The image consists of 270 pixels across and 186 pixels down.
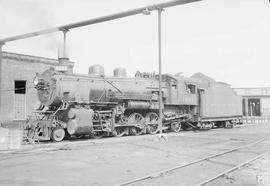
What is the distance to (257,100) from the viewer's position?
188ft

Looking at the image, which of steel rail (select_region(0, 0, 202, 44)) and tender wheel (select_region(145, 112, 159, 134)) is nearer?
steel rail (select_region(0, 0, 202, 44))

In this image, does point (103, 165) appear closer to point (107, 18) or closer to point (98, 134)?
point (107, 18)

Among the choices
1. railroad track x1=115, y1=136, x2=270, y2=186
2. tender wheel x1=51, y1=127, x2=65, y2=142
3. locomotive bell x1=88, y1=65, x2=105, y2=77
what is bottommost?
railroad track x1=115, y1=136, x2=270, y2=186

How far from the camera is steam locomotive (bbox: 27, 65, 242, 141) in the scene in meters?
14.1

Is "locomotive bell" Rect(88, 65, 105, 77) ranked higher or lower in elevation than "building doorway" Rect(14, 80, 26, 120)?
higher

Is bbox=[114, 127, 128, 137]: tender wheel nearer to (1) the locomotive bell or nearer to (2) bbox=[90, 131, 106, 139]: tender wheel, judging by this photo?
(2) bbox=[90, 131, 106, 139]: tender wheel

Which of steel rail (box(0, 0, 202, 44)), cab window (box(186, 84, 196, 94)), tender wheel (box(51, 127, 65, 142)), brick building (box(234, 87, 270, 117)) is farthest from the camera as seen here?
brick building (box(234, 87, 270, 117))

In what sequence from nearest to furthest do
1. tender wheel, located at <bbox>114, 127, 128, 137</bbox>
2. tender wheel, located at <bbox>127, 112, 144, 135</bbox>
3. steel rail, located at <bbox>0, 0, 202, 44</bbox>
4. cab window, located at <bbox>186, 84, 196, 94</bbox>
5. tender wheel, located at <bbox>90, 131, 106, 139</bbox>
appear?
steel rail, located at <bbox>0, 0, 202, 44</bbox>, tender wheel, located at <bbox>90, 131, 106, 139</bbox>, tender wheel, located at <bbox>114, 127, 128, 137</bbox>, tender wheel, located at <bbox>127, 112, 144, 135</bbox>, cab window, located at <bbox>186, 84, 196, 94</bbox>

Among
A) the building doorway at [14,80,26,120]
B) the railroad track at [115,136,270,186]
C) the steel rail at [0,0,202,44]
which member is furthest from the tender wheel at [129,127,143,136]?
the building doorway at [14,80,26,120]

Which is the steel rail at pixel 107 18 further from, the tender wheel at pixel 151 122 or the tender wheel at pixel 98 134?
the tender wheel at pixel 151 122

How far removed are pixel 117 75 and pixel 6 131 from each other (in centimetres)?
829

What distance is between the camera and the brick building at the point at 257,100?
5475 centimetres

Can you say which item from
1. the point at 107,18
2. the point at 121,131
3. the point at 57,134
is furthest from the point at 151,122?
the point at 107,18

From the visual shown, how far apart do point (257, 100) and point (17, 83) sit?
147 ft
